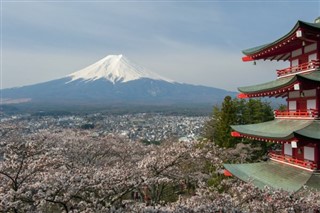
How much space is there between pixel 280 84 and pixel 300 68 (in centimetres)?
97

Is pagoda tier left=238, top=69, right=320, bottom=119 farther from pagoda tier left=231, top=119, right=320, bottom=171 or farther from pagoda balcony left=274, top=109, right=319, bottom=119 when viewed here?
pagoda tier left=231, top=119, right=320, bottom=171

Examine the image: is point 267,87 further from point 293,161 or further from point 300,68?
point 293,161

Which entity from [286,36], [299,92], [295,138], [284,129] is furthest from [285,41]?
[295,138]

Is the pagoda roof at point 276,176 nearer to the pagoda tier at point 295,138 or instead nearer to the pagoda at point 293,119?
the pagoda at point 293,119

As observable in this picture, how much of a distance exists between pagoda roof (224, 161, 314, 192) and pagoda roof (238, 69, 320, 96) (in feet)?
9.99

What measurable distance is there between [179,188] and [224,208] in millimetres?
17351

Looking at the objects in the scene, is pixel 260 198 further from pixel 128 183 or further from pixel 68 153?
pixel 68 153

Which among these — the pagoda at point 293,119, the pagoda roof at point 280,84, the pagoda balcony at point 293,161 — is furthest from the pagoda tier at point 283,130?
the pagoda roof at point 280,84

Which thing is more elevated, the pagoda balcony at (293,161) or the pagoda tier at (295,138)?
the pagoda tier at (295,138)

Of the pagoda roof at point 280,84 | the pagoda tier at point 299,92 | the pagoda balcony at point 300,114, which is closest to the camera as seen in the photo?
the pagoda roof at point 280,84

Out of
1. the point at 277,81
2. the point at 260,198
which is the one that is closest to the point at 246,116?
the point at 277,81

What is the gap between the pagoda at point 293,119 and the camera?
455 inches

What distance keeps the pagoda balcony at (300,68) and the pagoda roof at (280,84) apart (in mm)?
194

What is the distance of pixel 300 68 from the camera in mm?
13305
